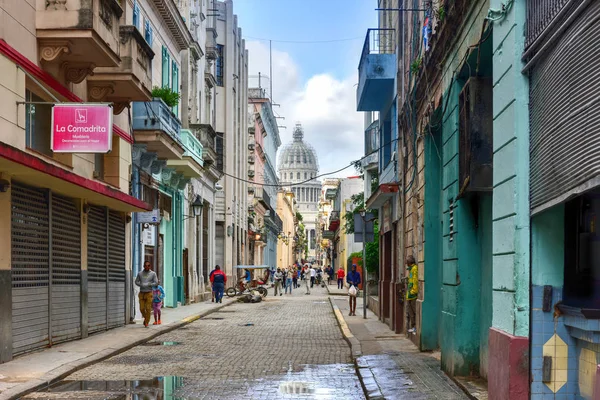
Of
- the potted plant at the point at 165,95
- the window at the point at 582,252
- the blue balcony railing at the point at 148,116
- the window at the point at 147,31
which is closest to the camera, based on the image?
the window at the point at 582,252

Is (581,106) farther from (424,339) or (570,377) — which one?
(424,339)

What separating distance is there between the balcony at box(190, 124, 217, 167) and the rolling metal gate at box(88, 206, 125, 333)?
11.5 metres

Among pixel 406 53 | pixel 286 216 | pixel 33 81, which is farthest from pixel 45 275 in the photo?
pixel 286 216

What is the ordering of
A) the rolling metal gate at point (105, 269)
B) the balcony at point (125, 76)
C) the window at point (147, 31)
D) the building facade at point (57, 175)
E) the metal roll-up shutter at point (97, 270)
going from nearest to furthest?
the building facade at point (57, 175)
the balcony at point (125, 76)
the metal roll-up shutter at point (97, 270)
the rolling metal gate at point (105, 269)
the window at point (147, 31)

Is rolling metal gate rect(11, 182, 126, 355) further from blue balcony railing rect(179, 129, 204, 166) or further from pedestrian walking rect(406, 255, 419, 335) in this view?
blue balcony railing rect(179, 129, 204, 166)

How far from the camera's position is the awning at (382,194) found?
18781 mm

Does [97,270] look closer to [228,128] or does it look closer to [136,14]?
[136,14]

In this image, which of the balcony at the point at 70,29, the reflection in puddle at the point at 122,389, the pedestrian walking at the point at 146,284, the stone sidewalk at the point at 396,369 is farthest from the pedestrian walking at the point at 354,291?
the reflection in puddle at the point at 122,389

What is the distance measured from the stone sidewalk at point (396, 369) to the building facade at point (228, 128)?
28.3m

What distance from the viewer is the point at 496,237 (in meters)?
8.04

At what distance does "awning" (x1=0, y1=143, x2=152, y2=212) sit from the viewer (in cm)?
1132

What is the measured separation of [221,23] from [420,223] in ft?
117

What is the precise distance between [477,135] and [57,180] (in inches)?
279

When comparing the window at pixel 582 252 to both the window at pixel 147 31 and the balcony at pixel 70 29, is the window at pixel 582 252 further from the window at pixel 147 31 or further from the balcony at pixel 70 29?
the window at pixel 147 31
